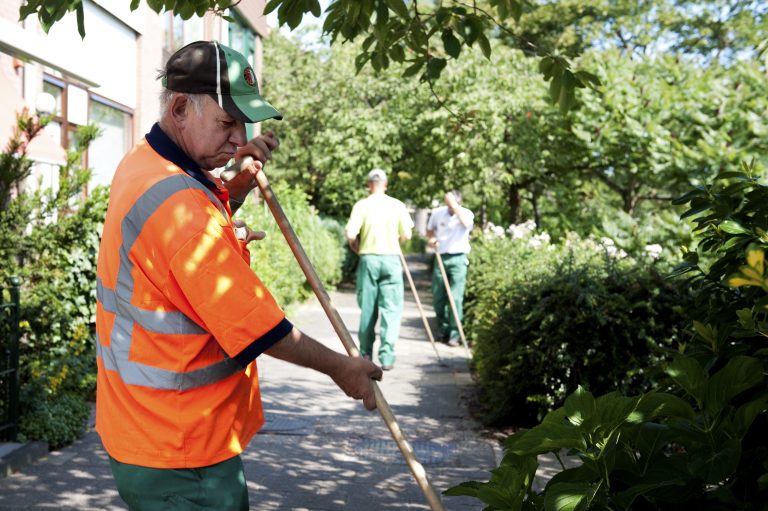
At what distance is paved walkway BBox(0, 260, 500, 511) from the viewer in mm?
5219

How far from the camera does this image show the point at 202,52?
8.50 ft

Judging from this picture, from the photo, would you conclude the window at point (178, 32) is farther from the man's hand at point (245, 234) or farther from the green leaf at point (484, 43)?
the man's hand at point (245, 234)

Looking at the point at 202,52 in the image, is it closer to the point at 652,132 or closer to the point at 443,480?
the point at 443,480

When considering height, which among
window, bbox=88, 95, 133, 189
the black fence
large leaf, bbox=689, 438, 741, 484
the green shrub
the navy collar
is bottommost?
the green shrub

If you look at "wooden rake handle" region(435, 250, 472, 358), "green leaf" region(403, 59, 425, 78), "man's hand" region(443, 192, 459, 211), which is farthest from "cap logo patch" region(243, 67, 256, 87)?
"man's hand" region(443, 192, 459, 211)

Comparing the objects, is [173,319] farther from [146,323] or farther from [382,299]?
[382,299]

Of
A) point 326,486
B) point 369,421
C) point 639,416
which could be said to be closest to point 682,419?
point 639,416

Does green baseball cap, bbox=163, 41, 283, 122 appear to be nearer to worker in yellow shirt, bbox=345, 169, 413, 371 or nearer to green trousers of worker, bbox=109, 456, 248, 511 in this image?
green trousers of worker, bbox=109, 456, 248, 511

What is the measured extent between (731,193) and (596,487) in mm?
1265

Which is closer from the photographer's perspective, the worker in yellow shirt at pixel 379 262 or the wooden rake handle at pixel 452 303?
the worker in yellow shirt at pixel 379 262

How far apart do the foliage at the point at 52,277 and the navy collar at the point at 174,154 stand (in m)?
3.92

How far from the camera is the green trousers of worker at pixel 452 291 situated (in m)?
11.7

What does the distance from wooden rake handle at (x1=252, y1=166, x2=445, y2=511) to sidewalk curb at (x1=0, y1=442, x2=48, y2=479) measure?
3.27 metres

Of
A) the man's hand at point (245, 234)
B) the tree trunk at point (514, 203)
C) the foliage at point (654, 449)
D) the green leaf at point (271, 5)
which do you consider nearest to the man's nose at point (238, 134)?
the man's hand at point (245, 234)
